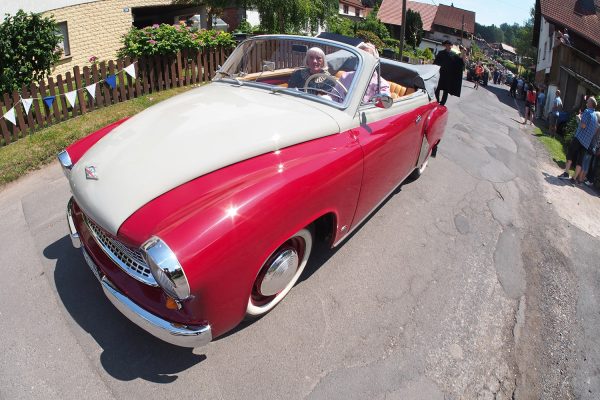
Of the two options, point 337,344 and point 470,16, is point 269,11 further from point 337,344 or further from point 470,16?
point 470,16

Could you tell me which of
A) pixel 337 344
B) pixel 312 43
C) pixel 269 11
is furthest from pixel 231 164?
pixel 269 11

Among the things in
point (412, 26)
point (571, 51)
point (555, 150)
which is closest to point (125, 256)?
point (555, 150)

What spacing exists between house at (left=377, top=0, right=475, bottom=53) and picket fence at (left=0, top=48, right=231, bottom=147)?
53951 millimetres

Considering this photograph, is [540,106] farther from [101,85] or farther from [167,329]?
[167,329]

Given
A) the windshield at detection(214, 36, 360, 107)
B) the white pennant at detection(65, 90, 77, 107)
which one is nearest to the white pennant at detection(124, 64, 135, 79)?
the white pennant at detection(65, 90, 77, 107)

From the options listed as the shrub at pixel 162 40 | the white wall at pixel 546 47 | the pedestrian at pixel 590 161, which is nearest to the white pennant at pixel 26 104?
the shrub at pixel 162 40

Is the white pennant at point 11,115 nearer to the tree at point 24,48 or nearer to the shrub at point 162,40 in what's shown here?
the tree at point 24,48

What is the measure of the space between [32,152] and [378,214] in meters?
4.77

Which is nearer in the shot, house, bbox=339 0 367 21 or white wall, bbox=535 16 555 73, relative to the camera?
white wall, bbox=535 16 555 73

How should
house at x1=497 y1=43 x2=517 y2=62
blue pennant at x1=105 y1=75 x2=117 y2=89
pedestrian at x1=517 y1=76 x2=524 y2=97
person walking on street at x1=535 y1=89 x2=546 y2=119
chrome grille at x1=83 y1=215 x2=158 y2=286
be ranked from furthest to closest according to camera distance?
house at x1=497 y1=43 x2=517 y2=62
pedestrian at x1=517 y1=76 x2=524 y2=97
person walking on street at x1=535 y1=89 x2=546 y2=119
blue pennant at x1=105 y1=75 x2=117 y2=89
chrome grille at x1=83 y1=215 x2=158 y2=286

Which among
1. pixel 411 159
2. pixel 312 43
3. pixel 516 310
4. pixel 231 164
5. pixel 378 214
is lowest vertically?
pixel 516 310

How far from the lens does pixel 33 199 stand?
4.61 metres

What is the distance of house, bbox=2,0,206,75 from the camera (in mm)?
10852

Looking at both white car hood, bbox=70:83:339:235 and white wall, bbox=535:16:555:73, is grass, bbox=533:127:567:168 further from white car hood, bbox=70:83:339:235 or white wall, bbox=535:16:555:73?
white wall, bbox=535:16:555:73
